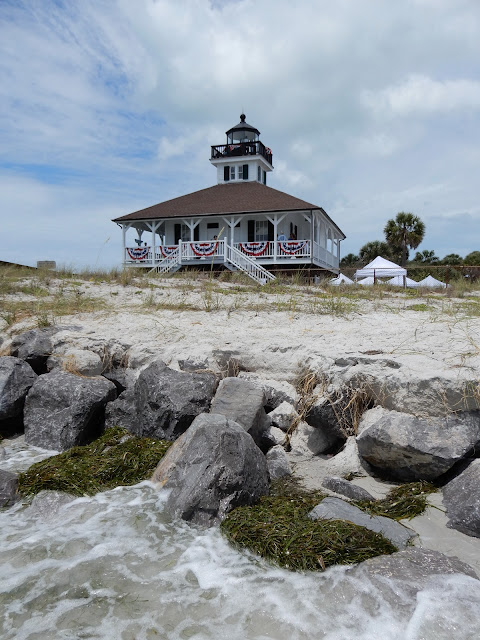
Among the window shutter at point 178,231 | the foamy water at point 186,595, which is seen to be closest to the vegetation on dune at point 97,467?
the foamy water at point 186,595

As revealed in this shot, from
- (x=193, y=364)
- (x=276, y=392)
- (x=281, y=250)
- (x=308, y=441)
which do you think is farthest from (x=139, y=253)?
(x=308, y=441)

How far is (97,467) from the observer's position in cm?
450

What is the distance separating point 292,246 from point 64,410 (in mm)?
19571

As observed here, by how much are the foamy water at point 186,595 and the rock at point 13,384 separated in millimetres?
2279

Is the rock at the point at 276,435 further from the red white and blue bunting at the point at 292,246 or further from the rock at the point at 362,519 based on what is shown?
the red white and blue bunting at the point at 292,246

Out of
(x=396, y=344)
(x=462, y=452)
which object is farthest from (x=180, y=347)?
(x=462, y=452)

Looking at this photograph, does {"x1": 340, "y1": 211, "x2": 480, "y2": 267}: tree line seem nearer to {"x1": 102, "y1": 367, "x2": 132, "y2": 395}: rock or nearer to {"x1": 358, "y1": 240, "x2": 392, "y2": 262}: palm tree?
{"x1": 358, "y1": 240, "x2": 392, "y2": 262}: palm tree

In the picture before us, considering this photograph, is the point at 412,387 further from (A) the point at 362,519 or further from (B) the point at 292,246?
(B) the point at 292,246

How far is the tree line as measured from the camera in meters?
40.4

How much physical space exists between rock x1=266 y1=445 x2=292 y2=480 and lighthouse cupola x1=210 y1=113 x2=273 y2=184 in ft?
94.4

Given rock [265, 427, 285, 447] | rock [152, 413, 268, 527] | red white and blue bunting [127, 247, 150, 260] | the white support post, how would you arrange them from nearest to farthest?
rock [152, 413, 268, 527], rock [265, 427, 285, 447], the white support post, red white and blue bunting [127, 247, 150, 260]

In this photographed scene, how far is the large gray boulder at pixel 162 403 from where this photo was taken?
16.5ft

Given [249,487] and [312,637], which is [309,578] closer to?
[312,637]

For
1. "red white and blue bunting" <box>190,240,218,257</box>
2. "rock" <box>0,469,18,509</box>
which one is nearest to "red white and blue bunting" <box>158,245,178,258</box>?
"red white and blue bunting" <box>190,240,218,257</box>
